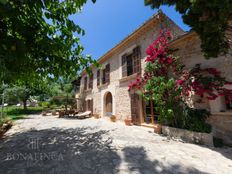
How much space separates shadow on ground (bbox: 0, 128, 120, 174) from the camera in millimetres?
3262

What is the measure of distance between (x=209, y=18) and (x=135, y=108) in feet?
21.0

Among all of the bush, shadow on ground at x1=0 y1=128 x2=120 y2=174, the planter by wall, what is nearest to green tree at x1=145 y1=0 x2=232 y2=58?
the bush

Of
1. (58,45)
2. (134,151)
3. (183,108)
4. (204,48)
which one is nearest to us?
(58,45)

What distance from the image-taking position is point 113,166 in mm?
3377

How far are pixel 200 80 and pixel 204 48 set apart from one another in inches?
71.8

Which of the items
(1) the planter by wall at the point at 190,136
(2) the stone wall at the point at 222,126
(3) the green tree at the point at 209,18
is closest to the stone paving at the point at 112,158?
(1) the planter by wall at the point at 190,136

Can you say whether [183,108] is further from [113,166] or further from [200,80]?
[113,166]

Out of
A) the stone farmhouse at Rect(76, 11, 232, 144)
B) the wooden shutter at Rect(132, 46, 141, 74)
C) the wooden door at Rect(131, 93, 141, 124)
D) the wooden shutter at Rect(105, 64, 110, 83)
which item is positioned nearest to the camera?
the stone farmhouse at Rect(76, 11, 232, 144)

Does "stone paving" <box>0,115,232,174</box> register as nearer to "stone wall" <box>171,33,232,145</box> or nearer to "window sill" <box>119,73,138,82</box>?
"stone wall" <box>171,33,232,145</box>

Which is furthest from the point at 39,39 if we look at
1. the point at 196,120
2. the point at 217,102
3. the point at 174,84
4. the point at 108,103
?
the point at 108,103

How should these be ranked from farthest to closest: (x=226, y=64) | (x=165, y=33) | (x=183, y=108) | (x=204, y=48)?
1. (x=165, y=33)
2. (x=183, y=108)
3. (x=226, y=64)
4. (x=204, y=48)

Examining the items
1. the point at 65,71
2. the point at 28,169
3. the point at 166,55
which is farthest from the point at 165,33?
the point at 28,169

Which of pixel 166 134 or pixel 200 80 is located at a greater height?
pixel 200 80

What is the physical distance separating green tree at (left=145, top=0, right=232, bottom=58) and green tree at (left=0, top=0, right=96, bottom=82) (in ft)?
8.86
